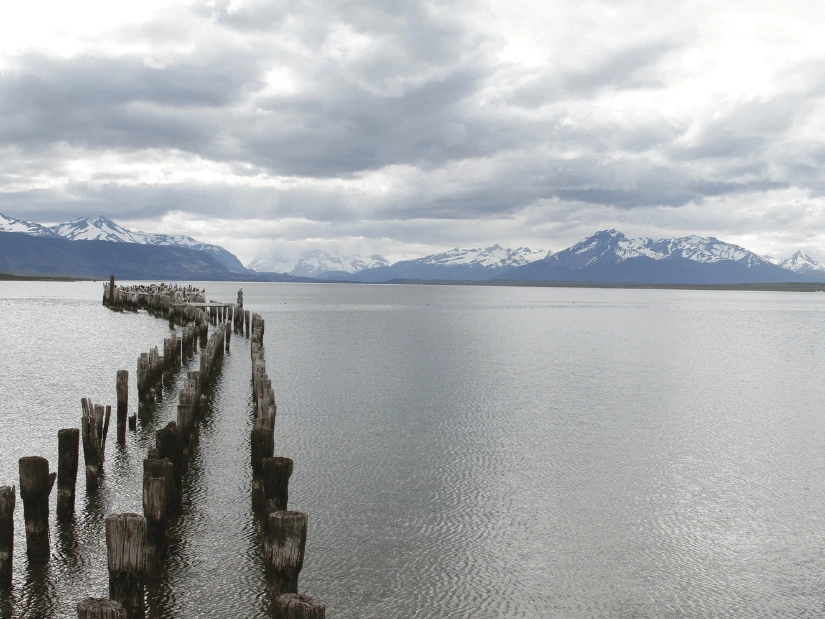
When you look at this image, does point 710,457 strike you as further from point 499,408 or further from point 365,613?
point 365,613

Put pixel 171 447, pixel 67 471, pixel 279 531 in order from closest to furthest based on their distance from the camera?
pixel 279 531, pixel 67 471, pixel 171 447

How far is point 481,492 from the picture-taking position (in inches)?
561

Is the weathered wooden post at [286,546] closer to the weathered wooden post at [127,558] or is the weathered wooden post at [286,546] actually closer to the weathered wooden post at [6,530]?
the weathered wooden post at [127,558]

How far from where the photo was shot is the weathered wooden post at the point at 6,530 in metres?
9.03

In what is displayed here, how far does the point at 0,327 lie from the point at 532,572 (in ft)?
152

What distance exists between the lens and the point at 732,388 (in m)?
29.2

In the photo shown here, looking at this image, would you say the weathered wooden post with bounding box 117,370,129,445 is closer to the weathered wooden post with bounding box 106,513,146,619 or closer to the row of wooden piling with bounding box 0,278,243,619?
the row of wooden piling with bounding box 0,278,243,619

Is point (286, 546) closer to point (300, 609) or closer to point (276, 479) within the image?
point (300, 609)

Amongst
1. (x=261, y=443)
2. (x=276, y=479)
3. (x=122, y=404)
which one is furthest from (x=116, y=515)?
(x=122, y=404)

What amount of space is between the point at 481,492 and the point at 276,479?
15.8ft

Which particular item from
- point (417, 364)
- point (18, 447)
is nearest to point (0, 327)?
point (417, 364)

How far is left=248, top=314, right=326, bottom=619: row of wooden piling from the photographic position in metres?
6.58

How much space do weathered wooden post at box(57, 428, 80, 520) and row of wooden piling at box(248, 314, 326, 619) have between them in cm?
299

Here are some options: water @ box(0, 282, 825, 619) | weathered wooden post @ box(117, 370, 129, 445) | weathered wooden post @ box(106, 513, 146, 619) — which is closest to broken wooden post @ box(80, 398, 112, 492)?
water @ box(0, 282, 825, 619)
